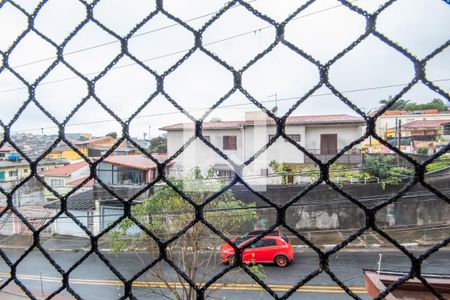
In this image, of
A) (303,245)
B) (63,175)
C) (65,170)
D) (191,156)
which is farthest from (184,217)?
A: (65,170)

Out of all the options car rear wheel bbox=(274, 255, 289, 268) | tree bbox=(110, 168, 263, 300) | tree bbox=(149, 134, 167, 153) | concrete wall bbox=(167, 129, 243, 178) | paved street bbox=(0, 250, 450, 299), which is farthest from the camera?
car rear wheel bbox=(274, 255, 289, 268)

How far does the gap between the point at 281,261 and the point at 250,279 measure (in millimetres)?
602

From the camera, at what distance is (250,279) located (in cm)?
531

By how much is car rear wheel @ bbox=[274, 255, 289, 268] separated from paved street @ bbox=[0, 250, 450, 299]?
9 cm

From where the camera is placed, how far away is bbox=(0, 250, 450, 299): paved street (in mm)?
4816

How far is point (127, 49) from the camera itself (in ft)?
2.05

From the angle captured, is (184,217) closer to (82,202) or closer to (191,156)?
(191,156)

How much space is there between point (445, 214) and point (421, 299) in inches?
241

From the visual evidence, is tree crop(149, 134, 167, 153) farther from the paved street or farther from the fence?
the fence

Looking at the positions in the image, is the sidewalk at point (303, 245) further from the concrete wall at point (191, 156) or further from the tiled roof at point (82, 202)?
the concrete wall at point (191, 156)

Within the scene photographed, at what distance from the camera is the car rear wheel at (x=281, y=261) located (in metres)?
5.22

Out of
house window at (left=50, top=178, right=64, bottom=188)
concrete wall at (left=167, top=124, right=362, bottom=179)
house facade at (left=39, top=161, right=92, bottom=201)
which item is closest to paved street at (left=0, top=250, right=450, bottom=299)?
concrete wall at (left=167, top=124, right=362, bottom=179)

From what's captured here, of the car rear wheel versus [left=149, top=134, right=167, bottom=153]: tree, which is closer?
[left=149, top=134, right=167, bottom=153]: tree

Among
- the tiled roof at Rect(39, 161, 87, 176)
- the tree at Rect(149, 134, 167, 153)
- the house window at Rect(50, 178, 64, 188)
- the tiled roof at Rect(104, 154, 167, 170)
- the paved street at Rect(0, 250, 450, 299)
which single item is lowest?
the paved street at Rect(0, 250, 450, 299)
